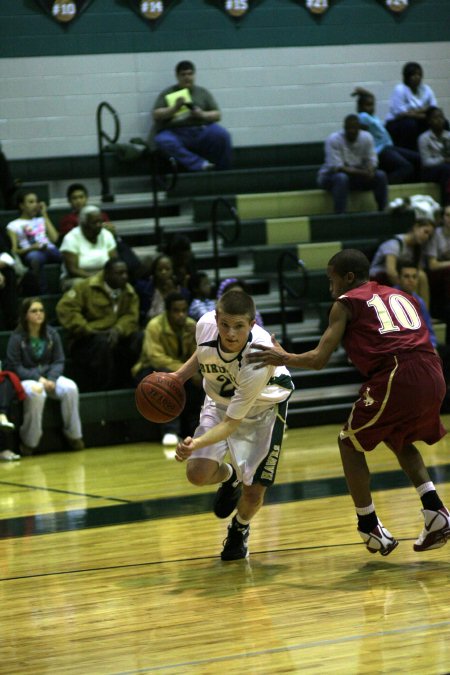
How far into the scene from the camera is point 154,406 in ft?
16.3

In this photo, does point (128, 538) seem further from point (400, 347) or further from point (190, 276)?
point (190, 276)

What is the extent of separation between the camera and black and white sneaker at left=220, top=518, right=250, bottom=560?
497cm

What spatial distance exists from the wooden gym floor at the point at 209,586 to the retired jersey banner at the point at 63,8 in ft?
19.9

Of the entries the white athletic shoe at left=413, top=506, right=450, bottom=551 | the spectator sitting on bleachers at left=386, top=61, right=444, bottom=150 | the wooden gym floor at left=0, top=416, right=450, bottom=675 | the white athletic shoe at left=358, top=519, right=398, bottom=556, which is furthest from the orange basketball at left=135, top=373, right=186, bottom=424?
the spectator sitting on bleachers at left=386, top=61, right=444, bottom=150

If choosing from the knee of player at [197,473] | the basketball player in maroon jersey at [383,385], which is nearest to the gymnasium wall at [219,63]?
the knee of player at [197,473]

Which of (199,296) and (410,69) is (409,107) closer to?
(410,69)

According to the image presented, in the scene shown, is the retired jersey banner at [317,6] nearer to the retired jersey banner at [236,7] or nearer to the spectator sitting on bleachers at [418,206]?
the retired jersey banner at [236,7]

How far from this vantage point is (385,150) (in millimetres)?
12148

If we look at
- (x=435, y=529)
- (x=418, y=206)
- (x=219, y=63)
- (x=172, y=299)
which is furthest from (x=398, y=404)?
(x=219, y=63)

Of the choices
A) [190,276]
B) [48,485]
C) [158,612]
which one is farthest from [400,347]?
[190,276]

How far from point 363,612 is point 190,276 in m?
5.96

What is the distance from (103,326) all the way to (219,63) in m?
4.18

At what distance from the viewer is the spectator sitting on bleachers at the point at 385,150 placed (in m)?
12.1

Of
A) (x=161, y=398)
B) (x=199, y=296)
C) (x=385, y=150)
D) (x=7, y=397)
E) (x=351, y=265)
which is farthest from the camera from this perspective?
(x=385, y=150)
